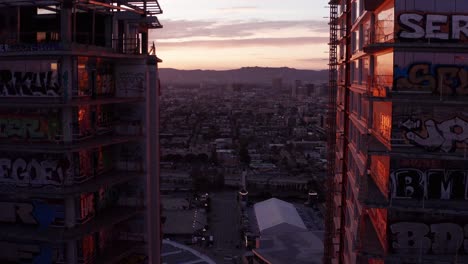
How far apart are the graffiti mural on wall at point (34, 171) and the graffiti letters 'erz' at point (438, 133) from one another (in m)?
6.55

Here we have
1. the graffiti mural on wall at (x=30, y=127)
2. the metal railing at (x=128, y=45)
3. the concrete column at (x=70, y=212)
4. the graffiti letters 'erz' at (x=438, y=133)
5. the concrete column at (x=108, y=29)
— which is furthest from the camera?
the metal railing at (x=128, y=45)

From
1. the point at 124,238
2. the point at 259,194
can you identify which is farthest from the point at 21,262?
the point at 259,194

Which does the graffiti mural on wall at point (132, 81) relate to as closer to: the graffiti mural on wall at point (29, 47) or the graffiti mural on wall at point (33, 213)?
the graffiti mural on wall at point (29, 47)

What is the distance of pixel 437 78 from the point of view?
906 centimetres

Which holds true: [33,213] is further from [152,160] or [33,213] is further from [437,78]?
[437,78]

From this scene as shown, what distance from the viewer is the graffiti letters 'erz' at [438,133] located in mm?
9102

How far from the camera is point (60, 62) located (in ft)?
34.1

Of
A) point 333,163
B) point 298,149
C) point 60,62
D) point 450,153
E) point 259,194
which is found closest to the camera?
point 450,153

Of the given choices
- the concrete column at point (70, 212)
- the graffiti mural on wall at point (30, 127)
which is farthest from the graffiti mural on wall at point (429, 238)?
the graffiti mural on wall at point (30, 127)

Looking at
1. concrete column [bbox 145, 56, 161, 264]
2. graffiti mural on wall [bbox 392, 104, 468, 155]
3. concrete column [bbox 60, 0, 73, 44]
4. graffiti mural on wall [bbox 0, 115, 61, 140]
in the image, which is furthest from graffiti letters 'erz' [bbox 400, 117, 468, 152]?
graffiti mural on wall [bbox 0, 115, 61, 140]

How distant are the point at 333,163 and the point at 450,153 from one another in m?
11.0

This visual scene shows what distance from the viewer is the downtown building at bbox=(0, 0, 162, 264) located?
34.6 ft

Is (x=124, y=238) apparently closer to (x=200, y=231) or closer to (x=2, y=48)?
(x=2, y=48)

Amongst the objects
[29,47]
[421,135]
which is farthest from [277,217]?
[29,47]
